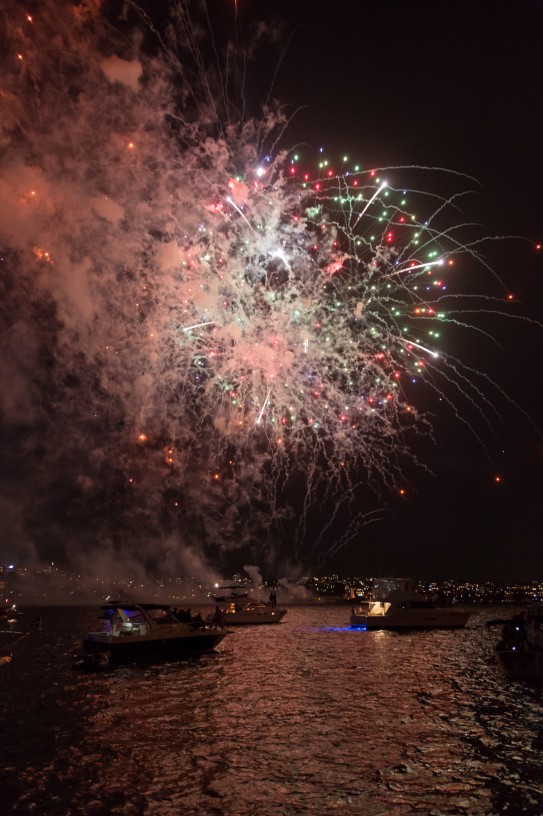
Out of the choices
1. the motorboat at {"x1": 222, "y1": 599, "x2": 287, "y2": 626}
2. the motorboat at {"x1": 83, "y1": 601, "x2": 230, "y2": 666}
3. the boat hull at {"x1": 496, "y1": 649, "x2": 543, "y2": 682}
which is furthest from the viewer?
the motorboat at {"x1": 222, "y1": 599, "x2": 287, "y2": 626}

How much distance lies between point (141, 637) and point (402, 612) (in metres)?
28.6

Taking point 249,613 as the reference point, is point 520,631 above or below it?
above

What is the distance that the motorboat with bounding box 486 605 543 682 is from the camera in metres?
21.6

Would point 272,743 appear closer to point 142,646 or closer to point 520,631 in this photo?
point 142,646

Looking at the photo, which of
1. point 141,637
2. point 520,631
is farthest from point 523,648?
point 141,637

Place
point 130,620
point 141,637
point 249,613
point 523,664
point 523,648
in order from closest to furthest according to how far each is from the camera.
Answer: point 523,664, point 523,648, point 141,637, point 130,620, point 249,613

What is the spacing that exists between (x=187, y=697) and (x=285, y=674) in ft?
20.2

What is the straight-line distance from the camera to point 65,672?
81.8 feet

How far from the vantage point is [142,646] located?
25891 mm

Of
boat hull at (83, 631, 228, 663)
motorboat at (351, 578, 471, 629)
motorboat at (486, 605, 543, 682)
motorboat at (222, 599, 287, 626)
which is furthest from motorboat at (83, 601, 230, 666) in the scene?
motorboat at (222, 599, 287, 626)

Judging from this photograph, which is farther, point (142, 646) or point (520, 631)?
point (142, 646)

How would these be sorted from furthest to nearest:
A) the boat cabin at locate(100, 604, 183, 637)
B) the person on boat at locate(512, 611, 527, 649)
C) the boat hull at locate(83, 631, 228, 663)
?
the boat cabin at locate(100, 604, 183, 637)
the boat hull at locate(83, 631, 228, 663)
the person on boat at locate(512, 611, 527, 649)

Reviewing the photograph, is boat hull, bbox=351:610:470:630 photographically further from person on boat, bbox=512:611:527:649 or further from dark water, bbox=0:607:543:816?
dark water, bbox=0:607:543:816

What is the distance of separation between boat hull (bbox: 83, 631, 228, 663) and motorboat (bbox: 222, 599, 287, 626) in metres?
26.3
